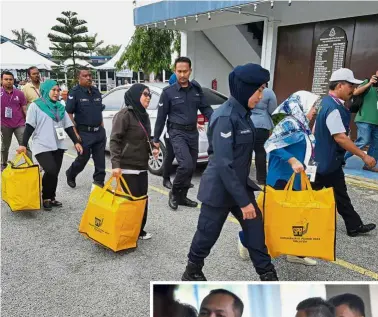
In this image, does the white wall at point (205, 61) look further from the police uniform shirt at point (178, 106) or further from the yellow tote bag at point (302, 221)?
the yellow tote bag at point (302, 221)

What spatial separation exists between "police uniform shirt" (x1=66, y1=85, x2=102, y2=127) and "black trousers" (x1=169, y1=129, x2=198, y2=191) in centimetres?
120

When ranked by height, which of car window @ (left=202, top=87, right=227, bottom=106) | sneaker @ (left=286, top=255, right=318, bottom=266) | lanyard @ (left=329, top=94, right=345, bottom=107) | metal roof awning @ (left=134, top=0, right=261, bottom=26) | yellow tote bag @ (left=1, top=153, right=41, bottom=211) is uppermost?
metal roof awning @ (left=134, top=0, right=261, bottom=26)

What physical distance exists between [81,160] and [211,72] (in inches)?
276

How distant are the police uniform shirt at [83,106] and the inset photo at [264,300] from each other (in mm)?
3875

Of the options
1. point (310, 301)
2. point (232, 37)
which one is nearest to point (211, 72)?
point (232, 37)

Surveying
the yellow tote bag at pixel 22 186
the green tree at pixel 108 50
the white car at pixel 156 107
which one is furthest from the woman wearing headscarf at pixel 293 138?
the green tree at pixel 108 50

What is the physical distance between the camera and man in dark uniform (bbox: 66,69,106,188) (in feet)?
16.0

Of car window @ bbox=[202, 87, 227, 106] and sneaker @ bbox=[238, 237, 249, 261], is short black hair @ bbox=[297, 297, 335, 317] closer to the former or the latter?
sneaker @ bbox=[238, 237, 249, 261]

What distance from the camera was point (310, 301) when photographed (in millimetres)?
1358

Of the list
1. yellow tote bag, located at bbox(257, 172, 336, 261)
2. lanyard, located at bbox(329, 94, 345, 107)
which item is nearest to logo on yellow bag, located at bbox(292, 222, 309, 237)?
yellow tote bag, located at bbox(257, 172, 336, 261)

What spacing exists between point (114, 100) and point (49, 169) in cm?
300

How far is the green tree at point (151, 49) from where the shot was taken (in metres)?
13.5

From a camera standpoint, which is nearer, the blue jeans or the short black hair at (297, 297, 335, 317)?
the short black hair at (297, 297, 335, 317)

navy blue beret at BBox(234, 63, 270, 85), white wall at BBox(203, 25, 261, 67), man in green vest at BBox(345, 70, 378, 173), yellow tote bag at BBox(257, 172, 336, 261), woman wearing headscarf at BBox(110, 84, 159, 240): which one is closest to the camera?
navy blue beret at BBox(234, 63, 270, 85)
